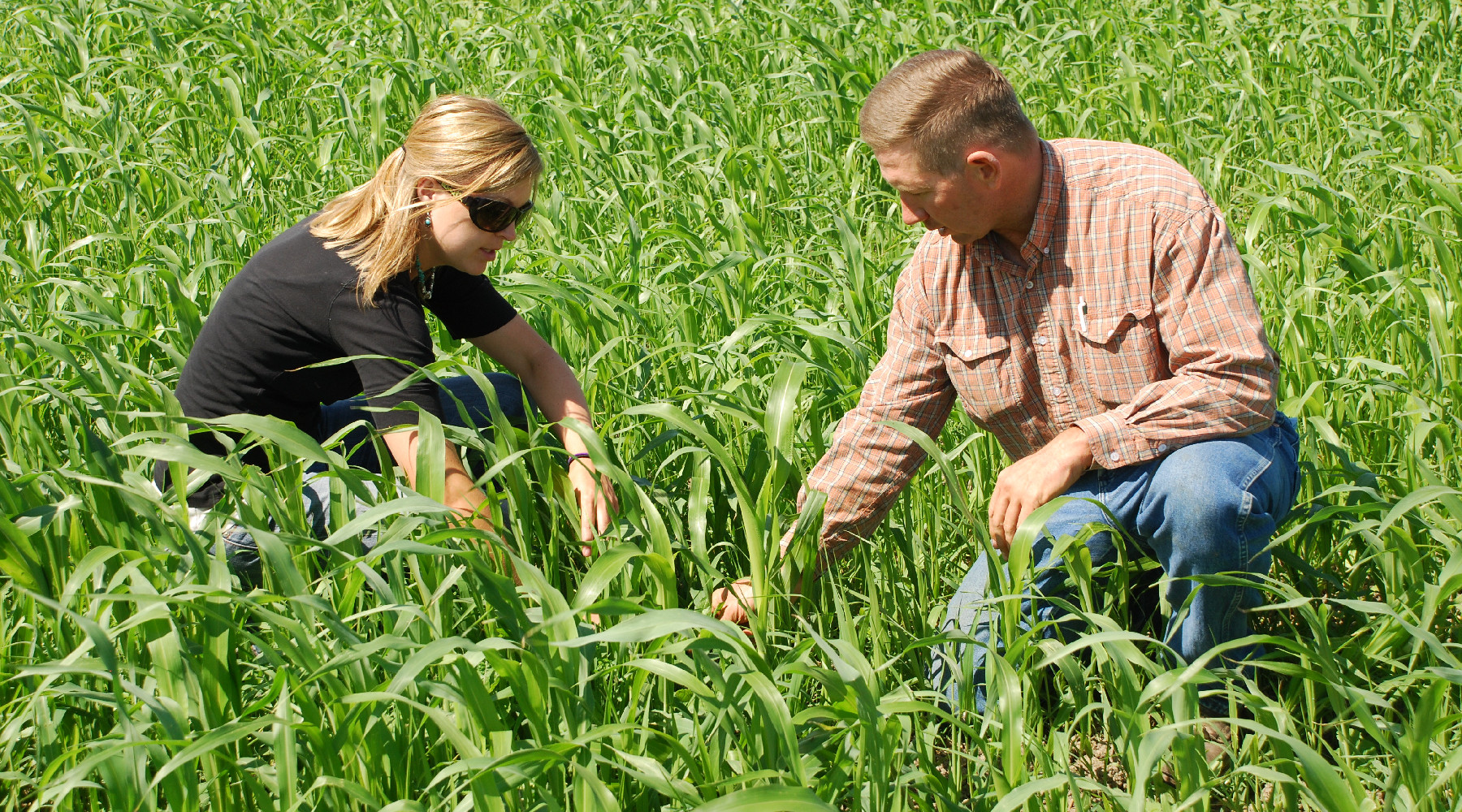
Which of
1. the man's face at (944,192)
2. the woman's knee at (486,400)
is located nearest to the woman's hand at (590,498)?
the woman's knee at (486,400)

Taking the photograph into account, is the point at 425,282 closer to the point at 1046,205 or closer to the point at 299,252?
the point at 299,252

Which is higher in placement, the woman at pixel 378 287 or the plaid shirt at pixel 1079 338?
the woman at pixel 378 287

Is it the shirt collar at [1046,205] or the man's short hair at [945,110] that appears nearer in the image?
the man's short hair at [945,110]

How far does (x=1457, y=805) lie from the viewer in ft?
4.54

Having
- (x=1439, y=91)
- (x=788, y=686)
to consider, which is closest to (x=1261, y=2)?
(x=1439, y=91)

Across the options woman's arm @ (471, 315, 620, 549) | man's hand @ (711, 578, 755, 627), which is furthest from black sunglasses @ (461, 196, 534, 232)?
man's hand @ (711, 578, 755, 627)

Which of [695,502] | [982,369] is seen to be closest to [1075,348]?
[982,369]

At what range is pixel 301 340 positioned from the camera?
2.18 metres

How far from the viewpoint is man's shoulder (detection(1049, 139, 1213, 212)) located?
6.14 ft

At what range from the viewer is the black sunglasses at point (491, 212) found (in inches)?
84.5

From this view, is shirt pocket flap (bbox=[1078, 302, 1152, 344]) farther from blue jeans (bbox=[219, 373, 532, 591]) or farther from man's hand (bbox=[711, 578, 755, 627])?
blue jeans (bbox=[219, 373, 532, 591])

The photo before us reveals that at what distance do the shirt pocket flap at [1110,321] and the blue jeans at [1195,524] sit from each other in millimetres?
219

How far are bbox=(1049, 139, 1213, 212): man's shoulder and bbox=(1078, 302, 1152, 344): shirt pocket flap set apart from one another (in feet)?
0.54

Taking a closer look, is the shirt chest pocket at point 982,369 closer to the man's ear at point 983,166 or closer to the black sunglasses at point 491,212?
the man's ear at point 983,166
